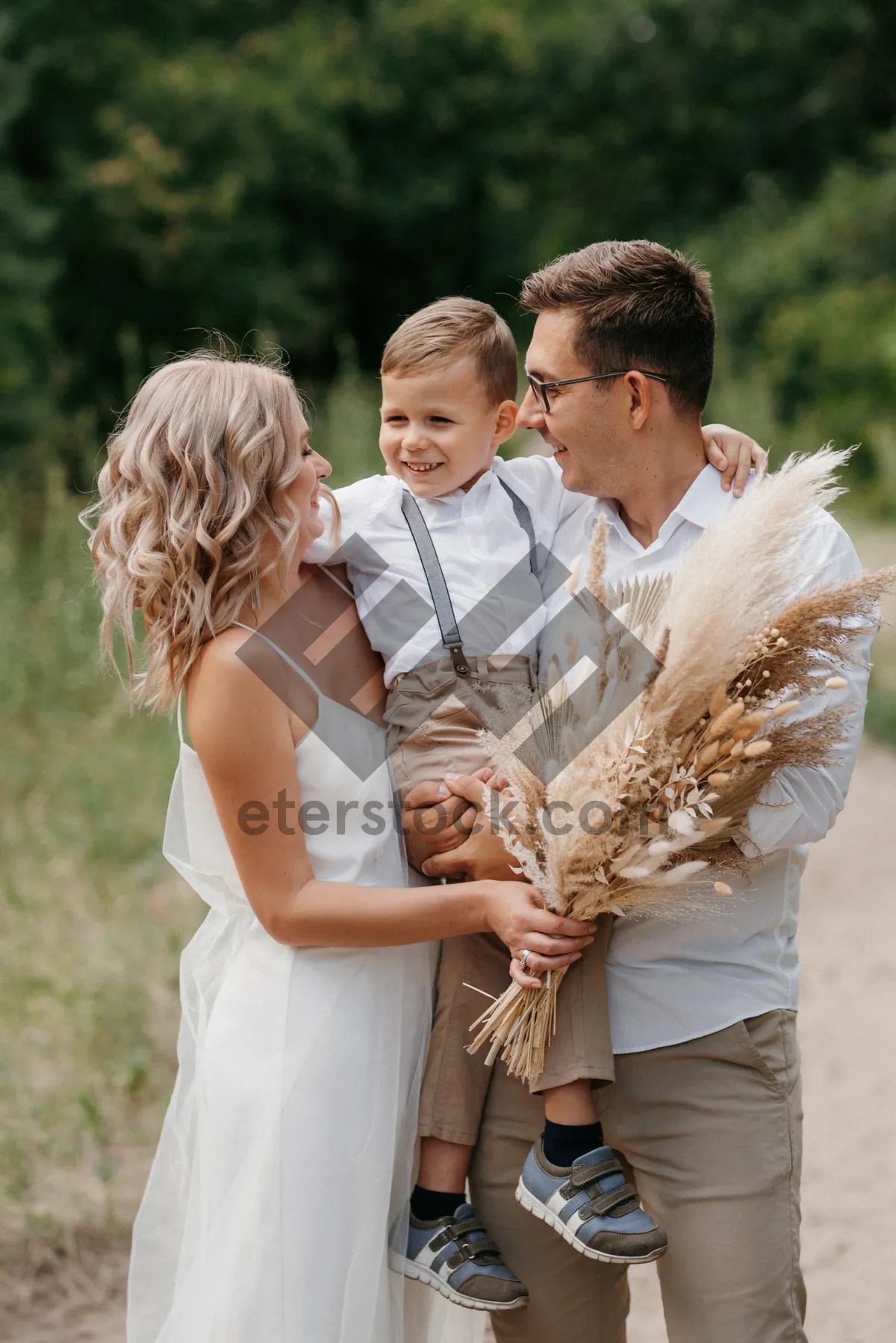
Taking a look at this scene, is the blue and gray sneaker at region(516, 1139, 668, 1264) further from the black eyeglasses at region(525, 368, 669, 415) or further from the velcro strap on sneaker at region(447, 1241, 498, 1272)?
the black eyeglasses at region(525, 368, 669, 415)

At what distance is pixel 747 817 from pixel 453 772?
0.53m

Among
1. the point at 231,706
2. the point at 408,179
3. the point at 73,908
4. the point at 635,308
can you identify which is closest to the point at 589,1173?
the point at 231,706

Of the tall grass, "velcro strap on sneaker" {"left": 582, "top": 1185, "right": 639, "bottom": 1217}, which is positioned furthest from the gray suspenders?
the tall grass

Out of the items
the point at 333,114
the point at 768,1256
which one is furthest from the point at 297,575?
the point at 333,114

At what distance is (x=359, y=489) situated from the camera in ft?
8.77

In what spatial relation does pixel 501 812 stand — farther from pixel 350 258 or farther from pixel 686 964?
pixel 350 258

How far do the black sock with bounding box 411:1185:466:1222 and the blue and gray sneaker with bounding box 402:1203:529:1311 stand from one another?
0.01 meters

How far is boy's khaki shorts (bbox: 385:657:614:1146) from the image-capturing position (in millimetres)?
2459

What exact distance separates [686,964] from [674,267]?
4.16ft

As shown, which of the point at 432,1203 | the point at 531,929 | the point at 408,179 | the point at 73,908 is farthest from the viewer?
the point at 408,179

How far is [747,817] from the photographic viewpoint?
2.20 metres

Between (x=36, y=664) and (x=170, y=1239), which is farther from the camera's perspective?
(x=36, y=664)

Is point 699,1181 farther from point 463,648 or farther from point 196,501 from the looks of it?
point 196,501

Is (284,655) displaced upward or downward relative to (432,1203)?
upward
